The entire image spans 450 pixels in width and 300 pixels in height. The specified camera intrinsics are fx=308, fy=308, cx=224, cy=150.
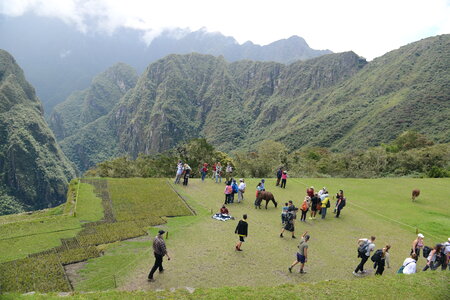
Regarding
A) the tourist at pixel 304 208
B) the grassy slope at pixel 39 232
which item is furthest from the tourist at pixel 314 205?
the grassy slope at pixel 39 232

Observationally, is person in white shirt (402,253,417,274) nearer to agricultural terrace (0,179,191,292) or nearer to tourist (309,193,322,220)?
tourist (309,193,322,220)

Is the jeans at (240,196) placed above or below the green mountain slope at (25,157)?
above

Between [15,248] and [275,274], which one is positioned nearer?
[275,274]

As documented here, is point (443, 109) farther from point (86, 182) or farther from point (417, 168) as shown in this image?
point (86, 182)

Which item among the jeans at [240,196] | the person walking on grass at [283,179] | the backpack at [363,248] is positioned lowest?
the jeans at [240,196]

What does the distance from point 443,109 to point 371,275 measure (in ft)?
404

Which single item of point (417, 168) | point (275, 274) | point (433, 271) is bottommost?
point (275, 274)

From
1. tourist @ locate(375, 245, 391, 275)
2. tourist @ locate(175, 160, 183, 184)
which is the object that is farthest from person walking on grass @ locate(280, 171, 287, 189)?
tourist @ locate(375, 245, 391, 275)

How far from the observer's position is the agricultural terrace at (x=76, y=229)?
1188 centimetres

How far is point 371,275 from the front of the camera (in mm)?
13109

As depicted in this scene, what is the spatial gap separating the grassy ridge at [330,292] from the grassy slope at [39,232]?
18.5ft

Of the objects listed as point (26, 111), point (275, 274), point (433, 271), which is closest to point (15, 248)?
point (275, 274)

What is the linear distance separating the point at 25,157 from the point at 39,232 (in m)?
152

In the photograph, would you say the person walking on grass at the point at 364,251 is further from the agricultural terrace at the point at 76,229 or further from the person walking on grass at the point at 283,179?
the person walking on grass at the point at 283,179
